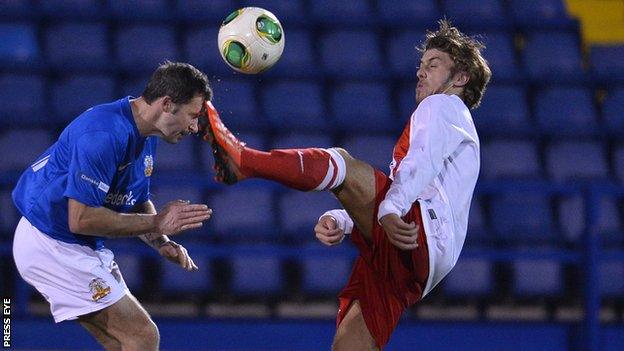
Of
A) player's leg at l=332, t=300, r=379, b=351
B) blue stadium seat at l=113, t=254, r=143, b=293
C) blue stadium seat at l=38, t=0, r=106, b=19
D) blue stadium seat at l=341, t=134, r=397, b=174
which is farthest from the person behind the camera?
blue stadium seat at l=38, t=0, r=106, b=19

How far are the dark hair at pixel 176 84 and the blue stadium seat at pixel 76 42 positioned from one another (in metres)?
3.08

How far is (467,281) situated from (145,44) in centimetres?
277

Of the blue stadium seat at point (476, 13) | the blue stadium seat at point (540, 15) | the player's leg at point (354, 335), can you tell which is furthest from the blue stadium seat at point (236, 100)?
the player's leg at point (354, 335)

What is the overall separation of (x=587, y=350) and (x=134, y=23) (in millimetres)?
3748

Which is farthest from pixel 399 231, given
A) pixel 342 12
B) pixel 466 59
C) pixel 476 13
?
pixel 476 13

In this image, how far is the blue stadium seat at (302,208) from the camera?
19.8ft

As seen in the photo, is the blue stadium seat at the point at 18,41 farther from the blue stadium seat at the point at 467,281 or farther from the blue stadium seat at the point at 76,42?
the blue stadium seat at the point at 467,281

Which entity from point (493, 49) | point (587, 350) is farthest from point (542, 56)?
point (587, 350)

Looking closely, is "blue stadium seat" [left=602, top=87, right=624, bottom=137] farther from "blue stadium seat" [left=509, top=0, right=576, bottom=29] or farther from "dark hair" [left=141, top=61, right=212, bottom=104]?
"dark hair" [left=141, top=61, right=212, bottom=104]

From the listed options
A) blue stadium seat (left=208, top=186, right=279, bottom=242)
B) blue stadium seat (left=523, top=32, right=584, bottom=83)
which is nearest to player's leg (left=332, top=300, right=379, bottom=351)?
blue stadium seat (left=208, top=186, right=279, bottom=242)

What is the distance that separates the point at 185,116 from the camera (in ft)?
12.7

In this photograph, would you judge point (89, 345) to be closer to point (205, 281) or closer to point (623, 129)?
point (205, 281)

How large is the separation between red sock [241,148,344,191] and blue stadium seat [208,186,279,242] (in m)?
2.43

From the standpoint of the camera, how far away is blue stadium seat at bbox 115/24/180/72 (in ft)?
22.9
